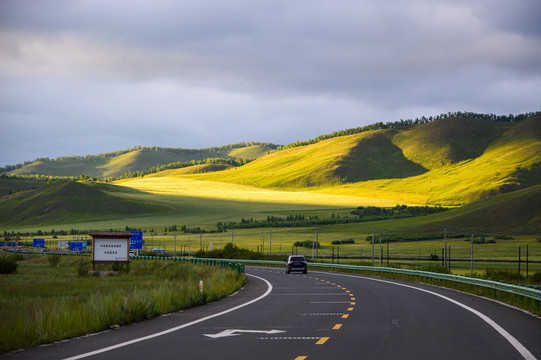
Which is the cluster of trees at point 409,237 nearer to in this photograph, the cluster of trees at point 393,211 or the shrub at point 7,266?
the cluster of trees at point 393,211

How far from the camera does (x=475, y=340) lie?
1452 cm

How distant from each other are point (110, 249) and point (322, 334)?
38782 mm

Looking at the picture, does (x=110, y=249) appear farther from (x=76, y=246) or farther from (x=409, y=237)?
(x=409, y=237)

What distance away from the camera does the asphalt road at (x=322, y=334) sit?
1277cm

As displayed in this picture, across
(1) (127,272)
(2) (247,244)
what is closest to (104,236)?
(1) (127,272)

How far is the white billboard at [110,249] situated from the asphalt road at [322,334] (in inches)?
1139

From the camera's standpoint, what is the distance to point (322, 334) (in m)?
15.6

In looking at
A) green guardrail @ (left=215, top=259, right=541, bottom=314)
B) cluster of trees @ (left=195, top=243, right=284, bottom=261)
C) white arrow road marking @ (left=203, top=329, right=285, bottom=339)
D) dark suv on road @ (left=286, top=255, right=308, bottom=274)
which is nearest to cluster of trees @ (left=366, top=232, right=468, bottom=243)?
cluster of trees @ (left=195, top=243, right=284, bottom=261)

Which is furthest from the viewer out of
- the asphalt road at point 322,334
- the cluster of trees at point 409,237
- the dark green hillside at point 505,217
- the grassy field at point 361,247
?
the dark green hillside at point 505,217

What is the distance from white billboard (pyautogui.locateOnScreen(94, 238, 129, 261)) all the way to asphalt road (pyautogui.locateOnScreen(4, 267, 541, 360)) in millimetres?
28940

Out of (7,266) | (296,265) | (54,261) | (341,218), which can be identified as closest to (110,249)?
(7,266)

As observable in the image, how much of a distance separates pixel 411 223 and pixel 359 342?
120 metres

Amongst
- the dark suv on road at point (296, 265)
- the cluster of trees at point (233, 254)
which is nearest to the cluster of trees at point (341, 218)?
the cluster of trees at point (233, 254)

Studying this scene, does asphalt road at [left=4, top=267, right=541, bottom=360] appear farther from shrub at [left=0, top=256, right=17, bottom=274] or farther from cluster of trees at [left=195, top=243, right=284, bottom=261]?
cluster of trees at [left=195, top=243, right=284, bottom=261]
